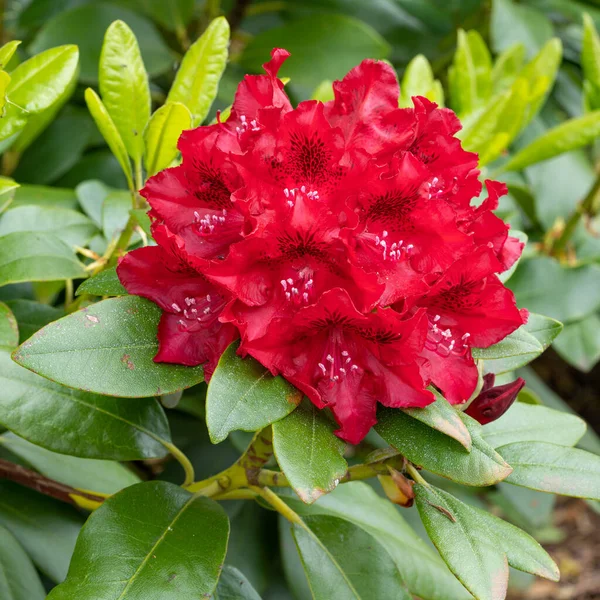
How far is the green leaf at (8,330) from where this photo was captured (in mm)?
1023

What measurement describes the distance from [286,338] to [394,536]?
0.63 m

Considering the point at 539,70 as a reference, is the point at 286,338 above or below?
above

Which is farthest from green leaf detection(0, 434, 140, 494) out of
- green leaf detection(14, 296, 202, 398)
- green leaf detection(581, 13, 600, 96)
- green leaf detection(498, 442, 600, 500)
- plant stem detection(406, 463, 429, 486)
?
green leaf detection(581, 13, 600, 96)

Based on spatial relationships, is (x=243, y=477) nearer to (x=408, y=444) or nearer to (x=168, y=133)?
(x=408, y=444)

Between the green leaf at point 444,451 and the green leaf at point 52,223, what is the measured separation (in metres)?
0.68

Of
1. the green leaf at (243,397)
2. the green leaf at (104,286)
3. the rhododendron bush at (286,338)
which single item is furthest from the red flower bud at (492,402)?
the green leaf at (104,286)

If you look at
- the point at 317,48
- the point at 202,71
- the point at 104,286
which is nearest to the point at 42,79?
the point at 202,71

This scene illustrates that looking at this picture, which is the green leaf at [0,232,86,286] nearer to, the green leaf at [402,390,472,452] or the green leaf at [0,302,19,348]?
the green leaf at [0,302,19,348]

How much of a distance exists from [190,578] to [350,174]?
498 mm

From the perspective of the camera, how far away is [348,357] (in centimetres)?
86

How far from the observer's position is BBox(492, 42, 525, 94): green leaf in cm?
179

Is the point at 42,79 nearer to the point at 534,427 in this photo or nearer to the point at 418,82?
the point at 418,82

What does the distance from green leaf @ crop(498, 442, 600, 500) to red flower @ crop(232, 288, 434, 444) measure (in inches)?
8.2

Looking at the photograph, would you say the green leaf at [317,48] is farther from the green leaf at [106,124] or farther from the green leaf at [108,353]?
the green leaf at [108,353]
